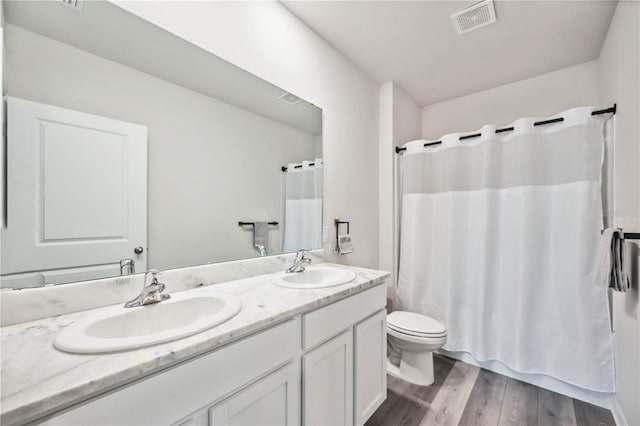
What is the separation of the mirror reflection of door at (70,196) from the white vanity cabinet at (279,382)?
0.57m

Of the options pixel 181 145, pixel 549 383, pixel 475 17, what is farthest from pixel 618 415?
pixel 181 145

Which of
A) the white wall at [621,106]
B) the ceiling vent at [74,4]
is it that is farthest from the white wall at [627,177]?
the ceiling vent at [74,4]

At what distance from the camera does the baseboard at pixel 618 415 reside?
1.44 meters

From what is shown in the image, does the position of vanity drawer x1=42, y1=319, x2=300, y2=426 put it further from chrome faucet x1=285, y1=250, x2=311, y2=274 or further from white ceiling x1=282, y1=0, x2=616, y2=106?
white ceiling x1=282, y1=0, x2=616, y2=106

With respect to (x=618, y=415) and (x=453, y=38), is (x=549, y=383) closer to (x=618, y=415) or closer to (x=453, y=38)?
(x=618, y=415)

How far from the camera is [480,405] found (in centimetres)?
Answer: 170

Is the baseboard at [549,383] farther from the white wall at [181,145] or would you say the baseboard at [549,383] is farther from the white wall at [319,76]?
the white wall at [181,145]

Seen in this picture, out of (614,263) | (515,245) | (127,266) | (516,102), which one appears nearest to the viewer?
(127,266)

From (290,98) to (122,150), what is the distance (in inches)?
→ 39.3

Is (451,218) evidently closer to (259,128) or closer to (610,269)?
(610,269)

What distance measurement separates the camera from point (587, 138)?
1.74m

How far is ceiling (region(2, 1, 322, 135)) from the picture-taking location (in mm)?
900

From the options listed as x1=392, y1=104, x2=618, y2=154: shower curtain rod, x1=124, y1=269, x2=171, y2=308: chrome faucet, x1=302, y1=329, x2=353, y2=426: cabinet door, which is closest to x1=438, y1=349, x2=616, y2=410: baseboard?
x1=302, y1=329, x2=353, y2=426: cabinet door

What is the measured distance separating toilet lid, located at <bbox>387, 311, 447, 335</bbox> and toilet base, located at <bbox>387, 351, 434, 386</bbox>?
8.1 inches
